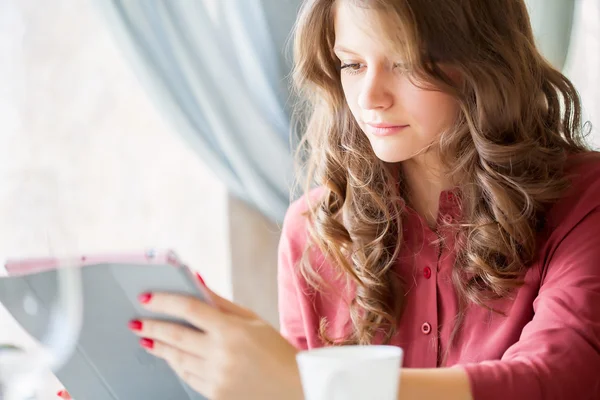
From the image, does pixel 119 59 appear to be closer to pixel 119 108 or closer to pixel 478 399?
pixel 119 108

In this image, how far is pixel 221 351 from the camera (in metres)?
0.82

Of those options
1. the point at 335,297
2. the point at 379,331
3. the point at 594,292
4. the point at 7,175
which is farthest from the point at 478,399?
the point at 7,175

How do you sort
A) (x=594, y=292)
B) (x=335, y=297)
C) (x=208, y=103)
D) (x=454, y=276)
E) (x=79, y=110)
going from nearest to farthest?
(x=594, y=292) < (x=454, y=276) < (x=335, y=297) < (x=208, y=103) < (x=79, y=110)

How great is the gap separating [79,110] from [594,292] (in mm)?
1269

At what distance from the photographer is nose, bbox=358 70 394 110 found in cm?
118

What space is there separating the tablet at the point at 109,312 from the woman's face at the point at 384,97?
1.56 ft

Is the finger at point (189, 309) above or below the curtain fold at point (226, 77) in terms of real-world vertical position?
below

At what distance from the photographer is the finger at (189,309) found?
0.82m

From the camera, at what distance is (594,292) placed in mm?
1128

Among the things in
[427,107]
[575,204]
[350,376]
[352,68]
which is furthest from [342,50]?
[350,376]

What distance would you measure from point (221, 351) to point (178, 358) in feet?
0.20

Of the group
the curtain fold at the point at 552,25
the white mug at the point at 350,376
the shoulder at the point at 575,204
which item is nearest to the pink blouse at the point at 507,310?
the shoulder at the point at 575,204

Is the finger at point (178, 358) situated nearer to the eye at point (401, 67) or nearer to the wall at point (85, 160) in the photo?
the eye at point (401, 67)

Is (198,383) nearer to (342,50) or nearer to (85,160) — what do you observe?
(342,50)
